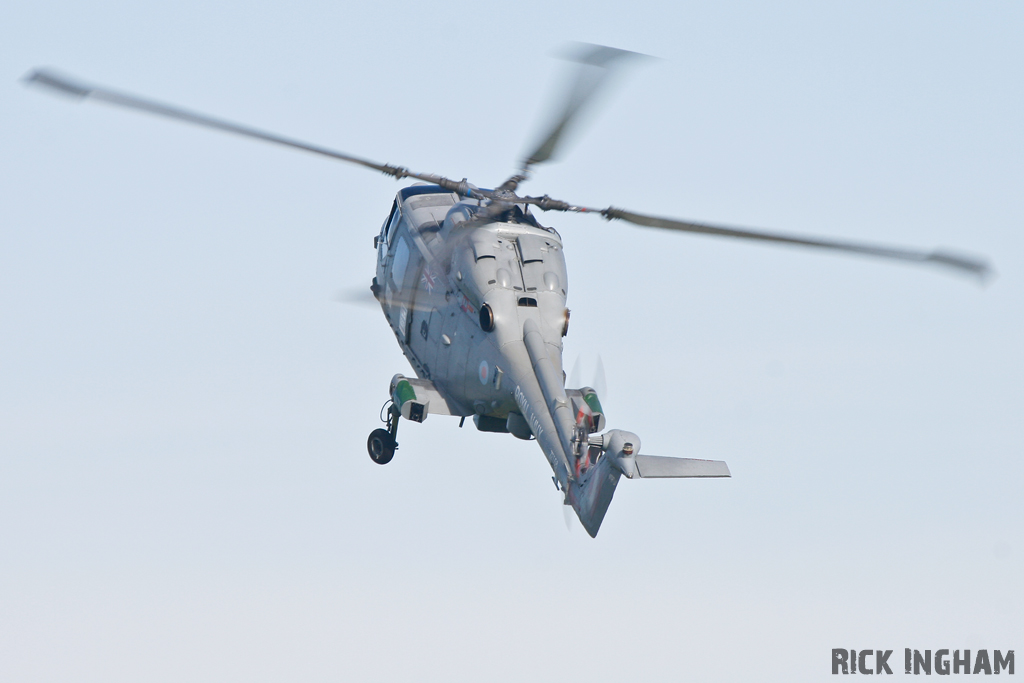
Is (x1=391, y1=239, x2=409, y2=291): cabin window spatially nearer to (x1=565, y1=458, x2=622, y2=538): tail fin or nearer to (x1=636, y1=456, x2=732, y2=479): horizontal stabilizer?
(x1=565, y1=458, x2=622, y2=538): tail fin

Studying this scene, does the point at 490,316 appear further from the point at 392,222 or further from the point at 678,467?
the point at 392,222

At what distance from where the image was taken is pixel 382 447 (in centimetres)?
3316

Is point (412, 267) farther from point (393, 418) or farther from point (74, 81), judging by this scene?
point (74, 81)

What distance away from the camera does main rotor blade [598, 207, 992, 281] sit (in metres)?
25.1

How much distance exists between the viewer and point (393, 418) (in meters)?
33.0

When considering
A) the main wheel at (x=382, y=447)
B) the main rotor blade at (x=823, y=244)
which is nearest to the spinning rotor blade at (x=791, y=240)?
the main rotor blade at (x=823, y=244)

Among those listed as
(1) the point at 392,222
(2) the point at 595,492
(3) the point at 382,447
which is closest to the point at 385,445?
(3) the point at 382,447

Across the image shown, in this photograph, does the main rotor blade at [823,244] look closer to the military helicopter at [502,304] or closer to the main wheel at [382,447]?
the military helicopter at [502,304]

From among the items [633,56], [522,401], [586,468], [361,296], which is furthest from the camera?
[361,296]

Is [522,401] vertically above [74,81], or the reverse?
[74,81]

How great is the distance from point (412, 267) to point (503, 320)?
4184mm

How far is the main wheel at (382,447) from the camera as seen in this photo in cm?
3319

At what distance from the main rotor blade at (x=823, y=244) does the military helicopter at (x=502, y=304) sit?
2 cm

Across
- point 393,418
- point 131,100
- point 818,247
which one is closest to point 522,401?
point 393,418
